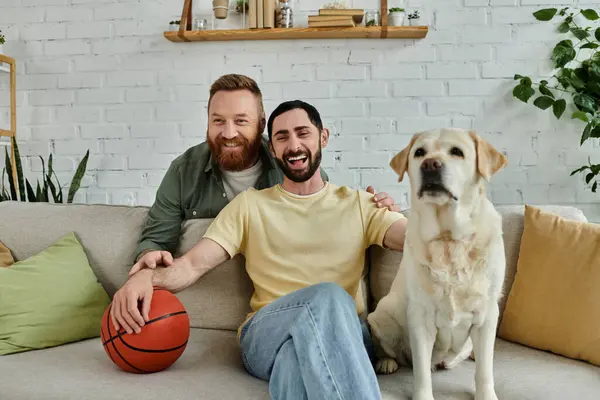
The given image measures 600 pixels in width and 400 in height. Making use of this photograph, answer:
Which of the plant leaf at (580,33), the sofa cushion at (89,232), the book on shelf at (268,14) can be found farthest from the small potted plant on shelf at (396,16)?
the sofa cushion at (89,232)

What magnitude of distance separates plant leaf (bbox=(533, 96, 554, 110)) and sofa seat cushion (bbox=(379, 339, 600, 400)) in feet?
5.60

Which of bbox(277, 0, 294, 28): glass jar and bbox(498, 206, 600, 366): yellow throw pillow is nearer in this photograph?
bbox(498, 206, 600, 366): yellow throw pillow

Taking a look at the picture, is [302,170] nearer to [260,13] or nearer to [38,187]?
[260,13]

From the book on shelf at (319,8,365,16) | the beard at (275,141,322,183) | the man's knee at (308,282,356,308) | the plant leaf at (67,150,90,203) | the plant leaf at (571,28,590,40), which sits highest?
the book on shelf at (319,8,365,16)

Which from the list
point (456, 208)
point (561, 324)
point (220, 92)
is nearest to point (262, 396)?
point (456, 208)

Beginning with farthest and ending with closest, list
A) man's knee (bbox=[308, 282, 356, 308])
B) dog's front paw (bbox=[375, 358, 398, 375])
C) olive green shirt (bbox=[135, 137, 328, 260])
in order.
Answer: olive green shirt (bbox=[135, 137, 328, 260]), dog's front paw (bbox=[375, 358, 398, 375]), man's knee (bbox=[308, 282, 356, 308])

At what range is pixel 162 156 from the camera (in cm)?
361

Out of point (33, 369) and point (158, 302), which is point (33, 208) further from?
point (158, 302)

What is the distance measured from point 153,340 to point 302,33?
224 cm

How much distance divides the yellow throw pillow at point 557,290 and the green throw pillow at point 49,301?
5.12 ft

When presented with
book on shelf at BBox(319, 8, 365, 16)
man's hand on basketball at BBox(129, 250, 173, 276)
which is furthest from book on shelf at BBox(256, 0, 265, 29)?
man's hand on basketball at BBox(129, 250, 173, 276)

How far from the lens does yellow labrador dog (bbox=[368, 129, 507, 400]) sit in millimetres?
1527

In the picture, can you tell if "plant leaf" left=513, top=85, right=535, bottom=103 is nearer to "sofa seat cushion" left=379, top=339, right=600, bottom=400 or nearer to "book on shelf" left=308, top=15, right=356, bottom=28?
"book on shelf" left=308, top=15, right=356, bottom=28

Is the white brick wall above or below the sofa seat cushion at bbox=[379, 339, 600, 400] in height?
above
